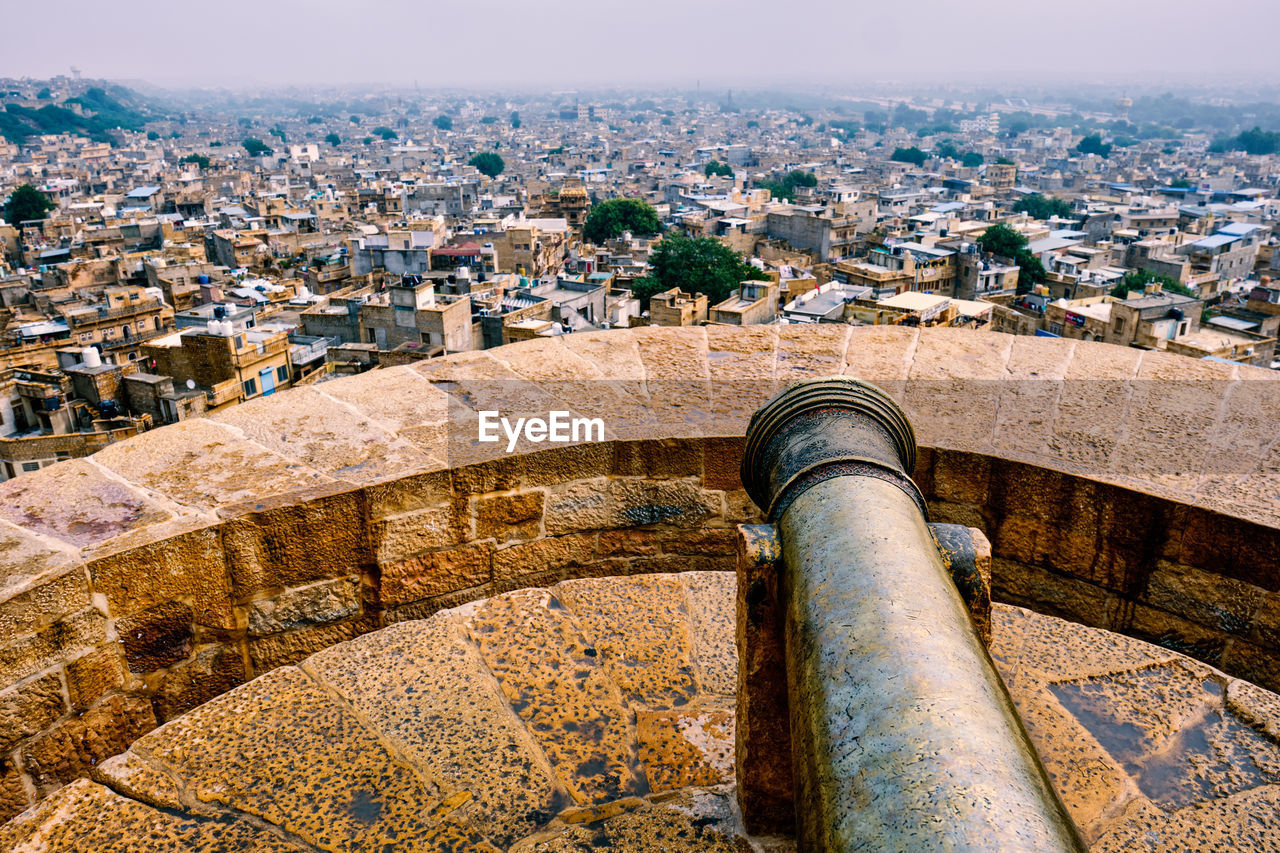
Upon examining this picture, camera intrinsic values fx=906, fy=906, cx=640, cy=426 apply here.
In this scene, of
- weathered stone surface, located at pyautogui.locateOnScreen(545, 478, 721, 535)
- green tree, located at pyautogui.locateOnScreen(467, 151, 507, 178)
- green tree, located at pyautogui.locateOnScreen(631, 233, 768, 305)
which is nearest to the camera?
weathered stone surface, located at pyautogui.locateOnScreen(545, 478, 721, 535)

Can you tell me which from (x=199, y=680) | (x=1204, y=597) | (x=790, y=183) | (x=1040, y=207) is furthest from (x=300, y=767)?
(x=790, y=183)

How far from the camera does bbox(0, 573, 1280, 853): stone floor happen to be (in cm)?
152

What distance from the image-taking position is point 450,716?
1783mm

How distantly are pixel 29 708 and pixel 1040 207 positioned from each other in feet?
216

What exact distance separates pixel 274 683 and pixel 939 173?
90809 mm

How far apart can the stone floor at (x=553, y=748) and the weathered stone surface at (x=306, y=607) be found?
10cm

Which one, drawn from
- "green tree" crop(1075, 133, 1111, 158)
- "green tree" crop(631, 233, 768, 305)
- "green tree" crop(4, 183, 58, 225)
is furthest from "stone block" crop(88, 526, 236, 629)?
"green tree" crop(1075, 133, 1111, 158)

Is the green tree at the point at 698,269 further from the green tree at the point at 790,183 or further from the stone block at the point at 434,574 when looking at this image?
the green tree at the point at 790,183

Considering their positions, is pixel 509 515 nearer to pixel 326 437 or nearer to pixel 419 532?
pixel 419 532

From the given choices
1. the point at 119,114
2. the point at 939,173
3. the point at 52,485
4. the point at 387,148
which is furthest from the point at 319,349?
the point at 119,114

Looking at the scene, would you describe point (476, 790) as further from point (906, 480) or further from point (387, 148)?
point (387, 148)

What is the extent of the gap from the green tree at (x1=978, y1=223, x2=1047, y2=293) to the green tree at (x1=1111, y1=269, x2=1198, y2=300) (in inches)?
118

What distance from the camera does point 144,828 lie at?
1.50 m

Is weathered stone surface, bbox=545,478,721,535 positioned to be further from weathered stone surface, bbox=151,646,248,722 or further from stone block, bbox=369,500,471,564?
weathered stone surface, bbox=151,646,248,722
